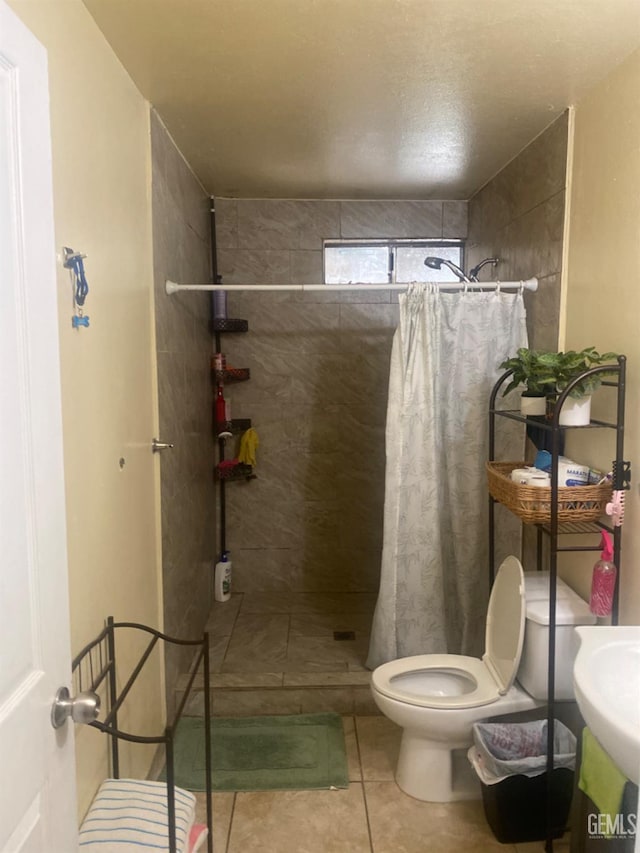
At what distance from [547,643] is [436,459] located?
89cm

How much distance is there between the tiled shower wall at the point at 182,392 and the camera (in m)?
2.28

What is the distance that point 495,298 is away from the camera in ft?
8.13

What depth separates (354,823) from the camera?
199cm

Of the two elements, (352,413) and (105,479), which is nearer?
(105,479)

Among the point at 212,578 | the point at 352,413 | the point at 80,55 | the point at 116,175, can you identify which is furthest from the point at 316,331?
the point at 80,55

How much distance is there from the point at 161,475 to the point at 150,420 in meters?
0.23

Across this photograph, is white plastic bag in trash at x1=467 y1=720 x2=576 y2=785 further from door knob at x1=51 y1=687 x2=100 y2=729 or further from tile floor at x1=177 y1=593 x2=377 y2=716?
door knob at x1=51 y1=687 x2=100 y2=729

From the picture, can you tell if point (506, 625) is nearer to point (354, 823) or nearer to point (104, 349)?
point (354, 823)

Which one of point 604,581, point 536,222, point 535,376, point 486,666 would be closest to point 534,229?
point 536,222

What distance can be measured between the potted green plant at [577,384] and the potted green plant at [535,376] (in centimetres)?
3

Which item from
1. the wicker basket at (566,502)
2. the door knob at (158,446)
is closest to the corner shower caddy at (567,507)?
the wicker basket at (566,502)

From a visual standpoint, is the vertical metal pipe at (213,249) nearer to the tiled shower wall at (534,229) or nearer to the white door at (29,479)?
the tiled shower wall at (534,229)

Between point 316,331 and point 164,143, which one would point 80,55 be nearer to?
point 164,143

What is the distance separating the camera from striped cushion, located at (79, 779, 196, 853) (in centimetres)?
134
